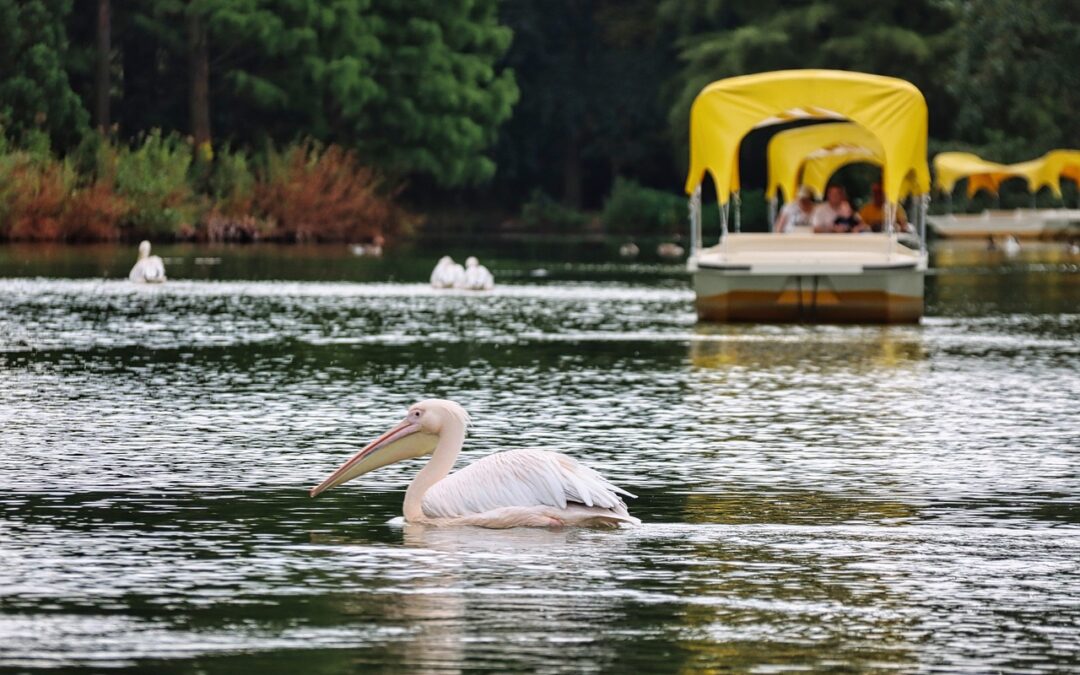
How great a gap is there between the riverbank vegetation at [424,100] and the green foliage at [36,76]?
2.9 inches

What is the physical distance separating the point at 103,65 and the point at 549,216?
19.6 meters

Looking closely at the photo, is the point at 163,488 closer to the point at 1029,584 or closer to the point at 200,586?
the point at 200,586

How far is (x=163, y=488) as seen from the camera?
13547 mm

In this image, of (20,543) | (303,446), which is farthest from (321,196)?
(20,543)

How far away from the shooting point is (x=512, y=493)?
39.4ft

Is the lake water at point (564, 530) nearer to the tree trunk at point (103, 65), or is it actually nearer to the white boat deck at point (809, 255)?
the white boat deck at point (809, 255)

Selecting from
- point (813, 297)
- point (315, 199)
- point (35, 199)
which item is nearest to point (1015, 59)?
point (315, 199)

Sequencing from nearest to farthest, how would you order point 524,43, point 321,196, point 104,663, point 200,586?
point 104,663, point 200,586, point 321,196, point 524,43

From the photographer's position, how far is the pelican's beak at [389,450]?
12.6 m

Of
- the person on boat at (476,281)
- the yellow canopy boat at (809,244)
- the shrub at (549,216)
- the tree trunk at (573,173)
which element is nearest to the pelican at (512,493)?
the yellow canopy boat at (809,244)

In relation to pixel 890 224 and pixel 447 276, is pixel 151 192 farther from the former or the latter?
pixel 890 224

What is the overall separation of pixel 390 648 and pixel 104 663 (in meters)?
1.04

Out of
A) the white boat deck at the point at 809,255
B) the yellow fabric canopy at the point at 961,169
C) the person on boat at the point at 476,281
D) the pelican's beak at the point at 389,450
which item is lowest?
the person on boat at the point at 476,281

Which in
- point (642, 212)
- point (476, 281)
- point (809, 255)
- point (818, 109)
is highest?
point (818, 109)
